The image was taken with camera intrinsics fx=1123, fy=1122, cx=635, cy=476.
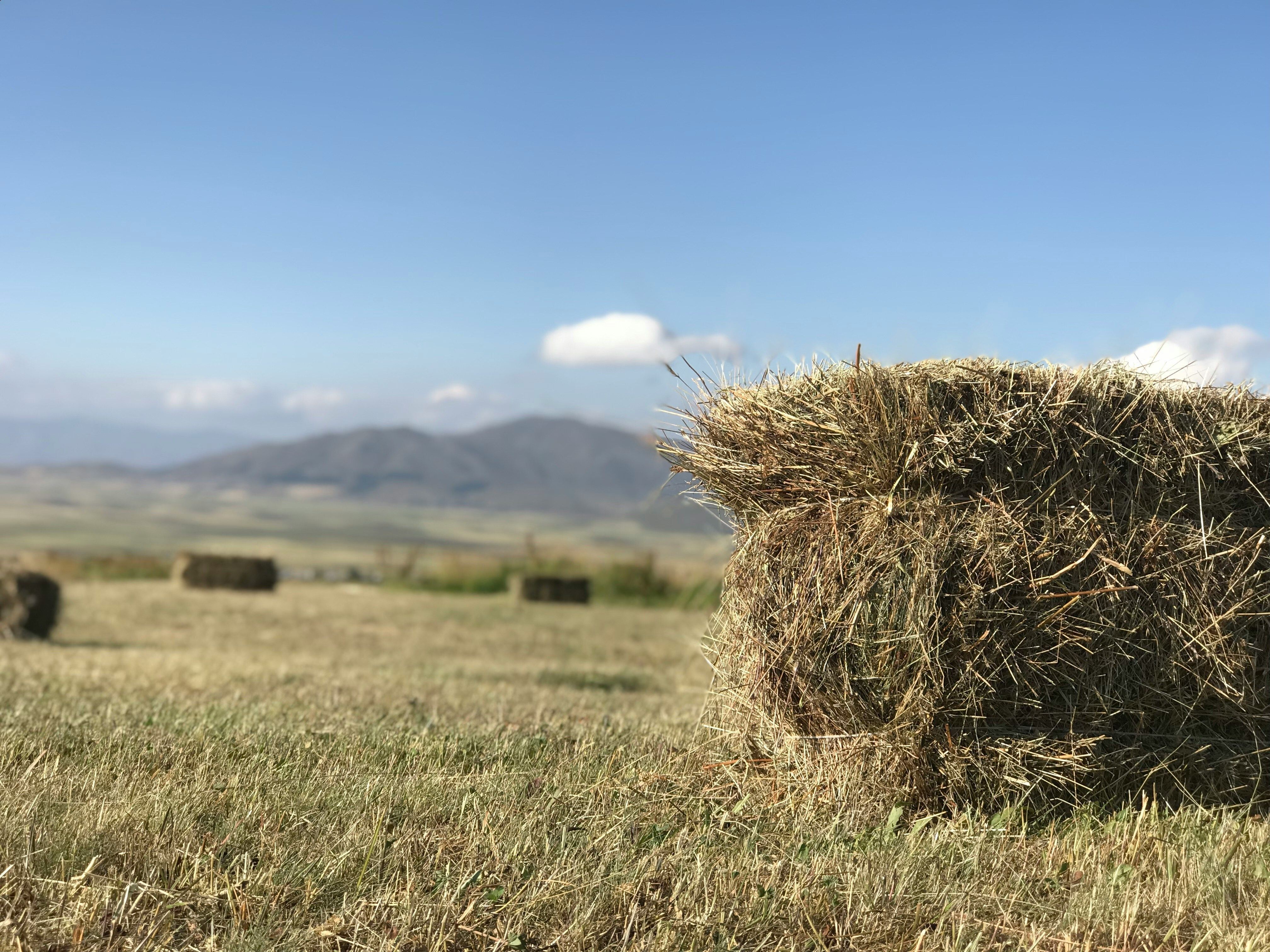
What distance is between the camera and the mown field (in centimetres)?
384

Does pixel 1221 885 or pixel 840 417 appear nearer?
pixel 1221 885

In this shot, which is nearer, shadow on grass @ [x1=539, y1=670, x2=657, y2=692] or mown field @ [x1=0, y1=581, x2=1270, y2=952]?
mown field @ [x1=0, y1=581, x2=1270, y2=952]

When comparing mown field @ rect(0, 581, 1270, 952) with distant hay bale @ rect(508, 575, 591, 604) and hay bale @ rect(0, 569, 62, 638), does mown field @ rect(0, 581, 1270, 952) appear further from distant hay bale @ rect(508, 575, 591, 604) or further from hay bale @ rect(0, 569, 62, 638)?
distant hay bale @ rect(508, 575, 591, 604)

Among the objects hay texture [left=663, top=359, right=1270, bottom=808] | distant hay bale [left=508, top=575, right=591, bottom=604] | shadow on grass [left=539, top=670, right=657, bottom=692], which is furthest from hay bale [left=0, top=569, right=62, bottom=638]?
hay texture [left=663, top=359, right=1270, bottom=808]

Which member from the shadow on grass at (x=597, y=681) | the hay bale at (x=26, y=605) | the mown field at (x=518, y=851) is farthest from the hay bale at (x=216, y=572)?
the mown field at (x=518, y=851)

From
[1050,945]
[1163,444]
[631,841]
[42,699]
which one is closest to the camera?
[1050,945]

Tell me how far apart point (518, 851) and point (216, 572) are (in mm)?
21395

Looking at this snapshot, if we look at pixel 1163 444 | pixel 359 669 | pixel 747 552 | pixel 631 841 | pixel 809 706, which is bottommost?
pixel 359 669

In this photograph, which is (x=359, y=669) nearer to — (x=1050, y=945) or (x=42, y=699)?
(x=42, y=699)

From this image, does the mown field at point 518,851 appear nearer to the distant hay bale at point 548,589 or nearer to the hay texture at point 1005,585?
the hay texture at point 1005,585

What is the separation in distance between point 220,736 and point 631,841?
2.54 m

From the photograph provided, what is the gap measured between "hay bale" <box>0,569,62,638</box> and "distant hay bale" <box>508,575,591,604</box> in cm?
1153

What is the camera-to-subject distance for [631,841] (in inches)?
183

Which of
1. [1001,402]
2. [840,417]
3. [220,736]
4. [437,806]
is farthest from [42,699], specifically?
[1001,402]
